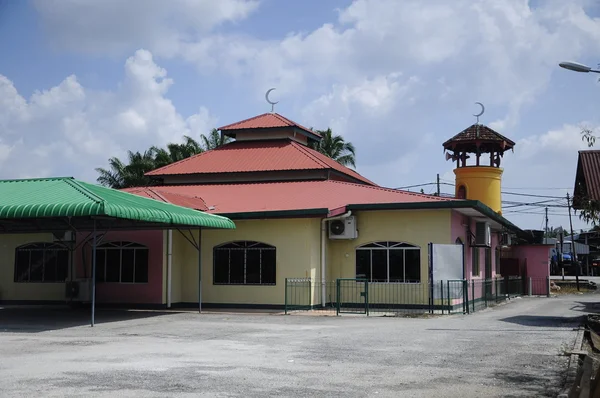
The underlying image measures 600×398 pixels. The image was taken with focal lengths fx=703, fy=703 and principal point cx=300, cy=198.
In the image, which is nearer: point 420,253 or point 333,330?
point 333,330

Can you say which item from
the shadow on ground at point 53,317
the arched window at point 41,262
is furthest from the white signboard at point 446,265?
the arched window at point 41,262

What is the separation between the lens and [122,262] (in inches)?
968

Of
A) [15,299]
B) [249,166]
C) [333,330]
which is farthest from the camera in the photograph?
[249,166]

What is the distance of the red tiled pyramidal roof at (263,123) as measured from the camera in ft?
103

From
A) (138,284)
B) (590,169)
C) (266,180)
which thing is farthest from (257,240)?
(590,169)

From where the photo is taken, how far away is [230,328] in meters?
17.1

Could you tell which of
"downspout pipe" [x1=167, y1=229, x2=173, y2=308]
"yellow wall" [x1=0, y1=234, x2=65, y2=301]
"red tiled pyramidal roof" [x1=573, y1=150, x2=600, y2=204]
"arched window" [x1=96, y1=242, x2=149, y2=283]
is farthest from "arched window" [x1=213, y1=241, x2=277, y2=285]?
"red tiled pyramidal roof" [x1=573, y1=150, x2=600, y2=204]

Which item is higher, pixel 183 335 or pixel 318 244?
pixel 318 244

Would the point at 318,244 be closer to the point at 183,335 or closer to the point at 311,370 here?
the point at 183,335

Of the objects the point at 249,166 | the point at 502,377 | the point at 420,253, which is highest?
the point at 249,166

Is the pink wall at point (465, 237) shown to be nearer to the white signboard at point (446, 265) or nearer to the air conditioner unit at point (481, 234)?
the air conditioner unit at point (481, 234)

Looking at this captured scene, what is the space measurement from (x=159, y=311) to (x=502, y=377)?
14771mm

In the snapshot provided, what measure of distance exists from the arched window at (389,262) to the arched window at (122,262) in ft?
24.3

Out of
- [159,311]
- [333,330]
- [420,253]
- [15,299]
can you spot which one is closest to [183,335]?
[333,330]
